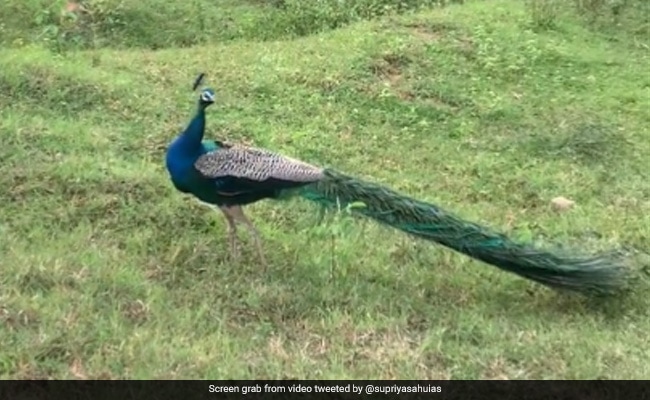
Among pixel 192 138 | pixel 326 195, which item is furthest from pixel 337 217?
pixel 192 138

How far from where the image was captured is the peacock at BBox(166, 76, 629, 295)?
4.87 metres

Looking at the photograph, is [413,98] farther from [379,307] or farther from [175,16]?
[379,307]

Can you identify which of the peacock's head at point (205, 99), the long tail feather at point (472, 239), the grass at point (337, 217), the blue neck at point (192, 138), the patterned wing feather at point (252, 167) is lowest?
the grass at point (337, 217)

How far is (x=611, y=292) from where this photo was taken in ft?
15.8

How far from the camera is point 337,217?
509 cm

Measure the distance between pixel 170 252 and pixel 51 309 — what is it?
954 mm

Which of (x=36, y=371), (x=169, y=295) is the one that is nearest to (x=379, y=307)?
(x=169, y=295)

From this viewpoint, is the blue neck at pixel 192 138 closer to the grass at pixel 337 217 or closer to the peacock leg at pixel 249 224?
the peacock leg at pixel 249 224

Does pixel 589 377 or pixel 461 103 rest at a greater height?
pixel 589 377

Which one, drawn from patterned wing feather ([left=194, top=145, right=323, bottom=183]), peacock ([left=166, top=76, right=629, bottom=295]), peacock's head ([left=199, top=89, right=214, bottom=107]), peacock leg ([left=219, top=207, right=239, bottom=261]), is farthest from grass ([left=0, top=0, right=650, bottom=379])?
peacock's head ([left=199, top=89, right=214, bottom=107])
